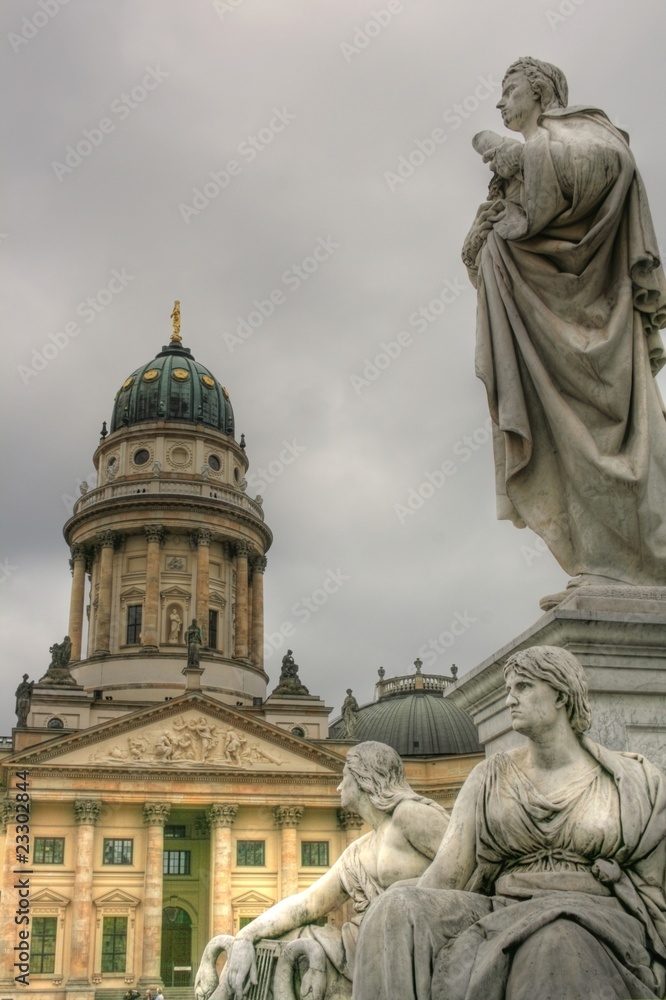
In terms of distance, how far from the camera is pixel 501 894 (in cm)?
320

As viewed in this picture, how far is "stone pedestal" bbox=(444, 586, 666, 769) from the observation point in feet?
12.8

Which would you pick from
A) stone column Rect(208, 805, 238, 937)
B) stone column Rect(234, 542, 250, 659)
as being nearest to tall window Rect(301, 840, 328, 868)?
stone column Rect(208, 805, 238, 937)

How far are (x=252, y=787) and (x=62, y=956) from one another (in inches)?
467

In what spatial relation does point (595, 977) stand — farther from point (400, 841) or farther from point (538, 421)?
point (538, 421)

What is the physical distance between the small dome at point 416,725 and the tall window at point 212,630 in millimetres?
9424

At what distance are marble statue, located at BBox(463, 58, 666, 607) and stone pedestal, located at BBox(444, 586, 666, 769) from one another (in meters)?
0.24

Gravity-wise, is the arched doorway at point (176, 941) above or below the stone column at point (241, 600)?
below

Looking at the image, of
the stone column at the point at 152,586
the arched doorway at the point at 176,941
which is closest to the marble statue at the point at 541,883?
the arched doorway at the point at 176,941

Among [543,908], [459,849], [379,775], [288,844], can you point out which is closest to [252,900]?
[288,844]

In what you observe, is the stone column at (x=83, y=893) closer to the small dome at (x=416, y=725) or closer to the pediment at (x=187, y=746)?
the pediment at (x=187, y=746)

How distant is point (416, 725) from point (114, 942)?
23385 mm

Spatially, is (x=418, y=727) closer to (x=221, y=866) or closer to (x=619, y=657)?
(x=221, y=866)

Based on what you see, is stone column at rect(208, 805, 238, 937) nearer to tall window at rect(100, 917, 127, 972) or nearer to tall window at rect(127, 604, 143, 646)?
tall window at rect(100, 917, 127, 972)

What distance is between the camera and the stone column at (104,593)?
67062 mm
